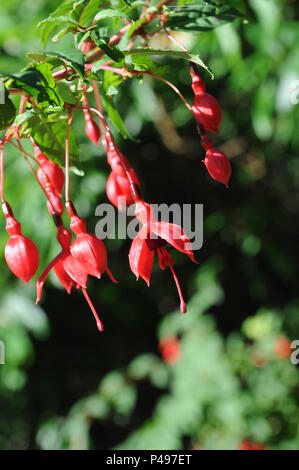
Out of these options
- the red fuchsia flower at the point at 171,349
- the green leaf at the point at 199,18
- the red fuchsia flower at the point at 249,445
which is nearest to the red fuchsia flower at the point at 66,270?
the green leaf at the point at 199,18

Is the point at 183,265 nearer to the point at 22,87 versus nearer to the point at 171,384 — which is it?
the point at 171,384

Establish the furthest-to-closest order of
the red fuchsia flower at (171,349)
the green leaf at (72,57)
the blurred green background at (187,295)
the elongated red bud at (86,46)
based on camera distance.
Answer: the red fuchsia flower at (171,349) < the blurred green background at (187,295) < the elongated red bud at (86,46) < the green leaf at (72,57)

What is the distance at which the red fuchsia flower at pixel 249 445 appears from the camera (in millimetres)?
1831

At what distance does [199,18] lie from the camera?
0.74 metres

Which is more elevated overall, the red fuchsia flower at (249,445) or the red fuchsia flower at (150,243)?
the red fuchsia flower at (150,243)

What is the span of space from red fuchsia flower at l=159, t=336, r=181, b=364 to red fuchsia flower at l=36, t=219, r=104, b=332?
5.18 ft

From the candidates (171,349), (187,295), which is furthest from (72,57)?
(187,295)

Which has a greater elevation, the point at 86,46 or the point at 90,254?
the point at 86,46

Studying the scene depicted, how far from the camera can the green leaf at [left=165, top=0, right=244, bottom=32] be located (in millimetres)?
735

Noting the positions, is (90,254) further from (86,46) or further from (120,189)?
(86,46)

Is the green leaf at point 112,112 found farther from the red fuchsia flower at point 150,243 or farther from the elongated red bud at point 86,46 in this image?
the red fuchsia flower at point 150,243

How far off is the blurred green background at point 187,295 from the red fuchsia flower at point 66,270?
0.80m

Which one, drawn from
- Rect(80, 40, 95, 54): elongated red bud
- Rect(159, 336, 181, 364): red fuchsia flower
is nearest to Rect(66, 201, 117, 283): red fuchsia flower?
Rect(80, 40, 95, 54): elongated red bud

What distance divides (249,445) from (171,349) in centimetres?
48
